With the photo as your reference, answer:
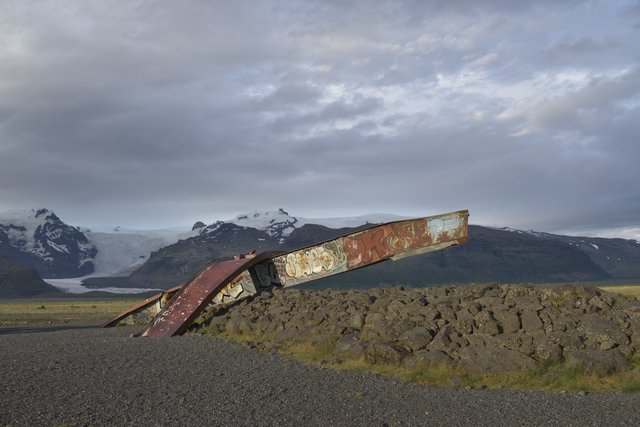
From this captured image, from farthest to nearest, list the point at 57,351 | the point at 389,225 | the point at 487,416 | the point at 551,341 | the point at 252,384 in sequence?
the point at 389,225 < the point at 57,351 < the point at 551,341 < the point at 252,384 < the point at 487,416

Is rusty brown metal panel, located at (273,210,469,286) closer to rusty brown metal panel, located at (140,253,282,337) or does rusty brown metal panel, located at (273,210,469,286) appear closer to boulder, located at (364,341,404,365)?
rusty brown metal panel, located at (140,253,282,337)

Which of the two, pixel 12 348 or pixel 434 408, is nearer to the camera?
pixel 434 408

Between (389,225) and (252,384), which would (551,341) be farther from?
(389,225)

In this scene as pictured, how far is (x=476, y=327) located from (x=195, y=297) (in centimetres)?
1544

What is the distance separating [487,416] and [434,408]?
118cm

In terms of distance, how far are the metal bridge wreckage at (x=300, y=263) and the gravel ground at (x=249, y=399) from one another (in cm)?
1002

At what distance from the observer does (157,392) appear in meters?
14.4

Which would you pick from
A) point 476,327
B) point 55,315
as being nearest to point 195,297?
point 476,327

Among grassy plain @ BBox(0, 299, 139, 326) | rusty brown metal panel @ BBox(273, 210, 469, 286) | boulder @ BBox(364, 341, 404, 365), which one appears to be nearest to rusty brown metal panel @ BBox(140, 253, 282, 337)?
rusty brown metal panel @ BBox(273, 210, 469, 286)

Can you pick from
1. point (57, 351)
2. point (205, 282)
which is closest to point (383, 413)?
point (57, 351)

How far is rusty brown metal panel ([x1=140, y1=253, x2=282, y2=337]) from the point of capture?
27453 mm

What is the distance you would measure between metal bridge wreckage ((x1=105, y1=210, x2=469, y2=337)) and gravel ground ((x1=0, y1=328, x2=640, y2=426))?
10023 mm

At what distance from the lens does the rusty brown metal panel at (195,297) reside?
90.1 ft

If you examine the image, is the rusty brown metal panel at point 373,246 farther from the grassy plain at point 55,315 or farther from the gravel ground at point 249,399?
the grassy plain at point 55,315
